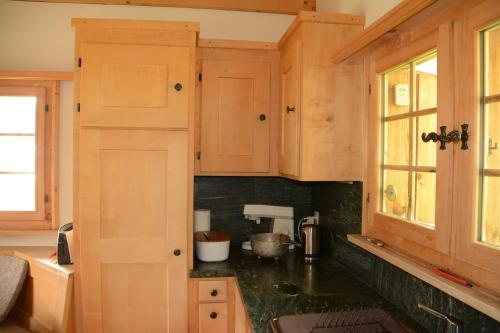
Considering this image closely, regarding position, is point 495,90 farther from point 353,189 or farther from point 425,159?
point 353,189

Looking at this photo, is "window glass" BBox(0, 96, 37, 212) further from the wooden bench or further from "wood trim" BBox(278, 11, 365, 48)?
"wood trim" BBox(278, 11, 365, 48)

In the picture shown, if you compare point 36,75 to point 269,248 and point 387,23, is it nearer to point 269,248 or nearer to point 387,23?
point 269,248

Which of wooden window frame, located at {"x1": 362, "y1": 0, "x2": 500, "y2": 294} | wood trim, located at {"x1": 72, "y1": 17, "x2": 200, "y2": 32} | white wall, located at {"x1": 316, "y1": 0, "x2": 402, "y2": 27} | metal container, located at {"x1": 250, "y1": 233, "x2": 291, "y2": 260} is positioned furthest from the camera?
metal container, located at {"x1": 250, "y1": 233, "x2": 291, "y2": 260}

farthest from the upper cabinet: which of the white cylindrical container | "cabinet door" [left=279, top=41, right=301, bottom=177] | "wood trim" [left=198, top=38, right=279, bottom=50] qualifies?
the white cylindrical container

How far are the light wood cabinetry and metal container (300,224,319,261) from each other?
1.47 feet

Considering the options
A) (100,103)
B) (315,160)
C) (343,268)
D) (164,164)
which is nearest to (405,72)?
(315,160)

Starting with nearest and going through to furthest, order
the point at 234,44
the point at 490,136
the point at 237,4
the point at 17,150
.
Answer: the point at 490,136, the point at 234,44, the point at 17,150, the point at 237,4

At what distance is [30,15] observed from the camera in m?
2.65

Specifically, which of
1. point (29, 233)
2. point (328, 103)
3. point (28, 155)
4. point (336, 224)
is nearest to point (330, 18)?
point (328, 103)

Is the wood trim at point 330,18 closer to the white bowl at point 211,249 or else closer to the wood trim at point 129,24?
the wood trim at point 129,24

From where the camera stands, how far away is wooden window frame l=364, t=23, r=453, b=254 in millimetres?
1233

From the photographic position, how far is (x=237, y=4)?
2.76 m

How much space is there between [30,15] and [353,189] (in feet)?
8.15

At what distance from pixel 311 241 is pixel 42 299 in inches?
65.8
